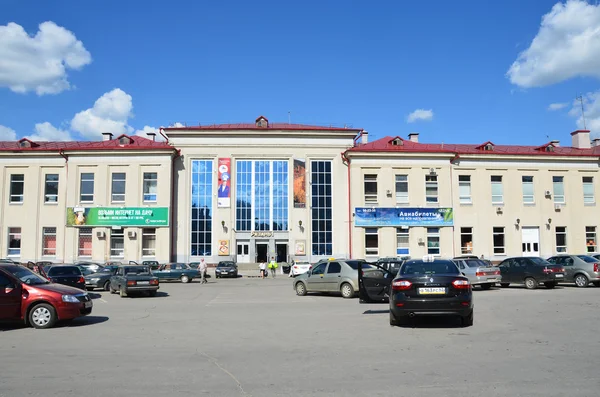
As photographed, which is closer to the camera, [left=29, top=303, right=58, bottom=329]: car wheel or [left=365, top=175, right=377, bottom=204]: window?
Result: [left=29, top=303, right=58, bottom=329]: car wheel

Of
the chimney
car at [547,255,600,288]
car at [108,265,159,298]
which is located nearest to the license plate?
car at [108,265,159,298]

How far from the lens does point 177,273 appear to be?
109ft

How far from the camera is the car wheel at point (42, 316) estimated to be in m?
11.7

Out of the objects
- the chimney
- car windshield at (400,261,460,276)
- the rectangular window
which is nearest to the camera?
car windshield at (400,261,460,276)

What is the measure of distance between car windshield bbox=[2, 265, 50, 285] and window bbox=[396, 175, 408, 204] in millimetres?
33426

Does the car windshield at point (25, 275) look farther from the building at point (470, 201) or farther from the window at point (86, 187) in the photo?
the building at point (470, 201)

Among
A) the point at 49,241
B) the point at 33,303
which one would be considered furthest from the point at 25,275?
the point at 49,241

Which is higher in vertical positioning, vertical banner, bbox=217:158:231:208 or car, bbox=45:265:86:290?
vertical banner, bbox=217:158:231:208

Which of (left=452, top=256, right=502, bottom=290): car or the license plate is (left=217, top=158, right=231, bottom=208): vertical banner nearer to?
(left=452, top=256, right=502, bottom=290): car

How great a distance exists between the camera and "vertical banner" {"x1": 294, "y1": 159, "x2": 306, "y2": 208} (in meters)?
41.9

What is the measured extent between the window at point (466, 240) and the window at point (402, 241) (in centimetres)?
488

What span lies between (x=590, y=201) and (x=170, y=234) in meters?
37.5

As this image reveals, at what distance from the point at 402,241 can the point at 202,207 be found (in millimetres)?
17196

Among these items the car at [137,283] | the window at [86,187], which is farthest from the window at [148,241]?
the car at [137,283]
